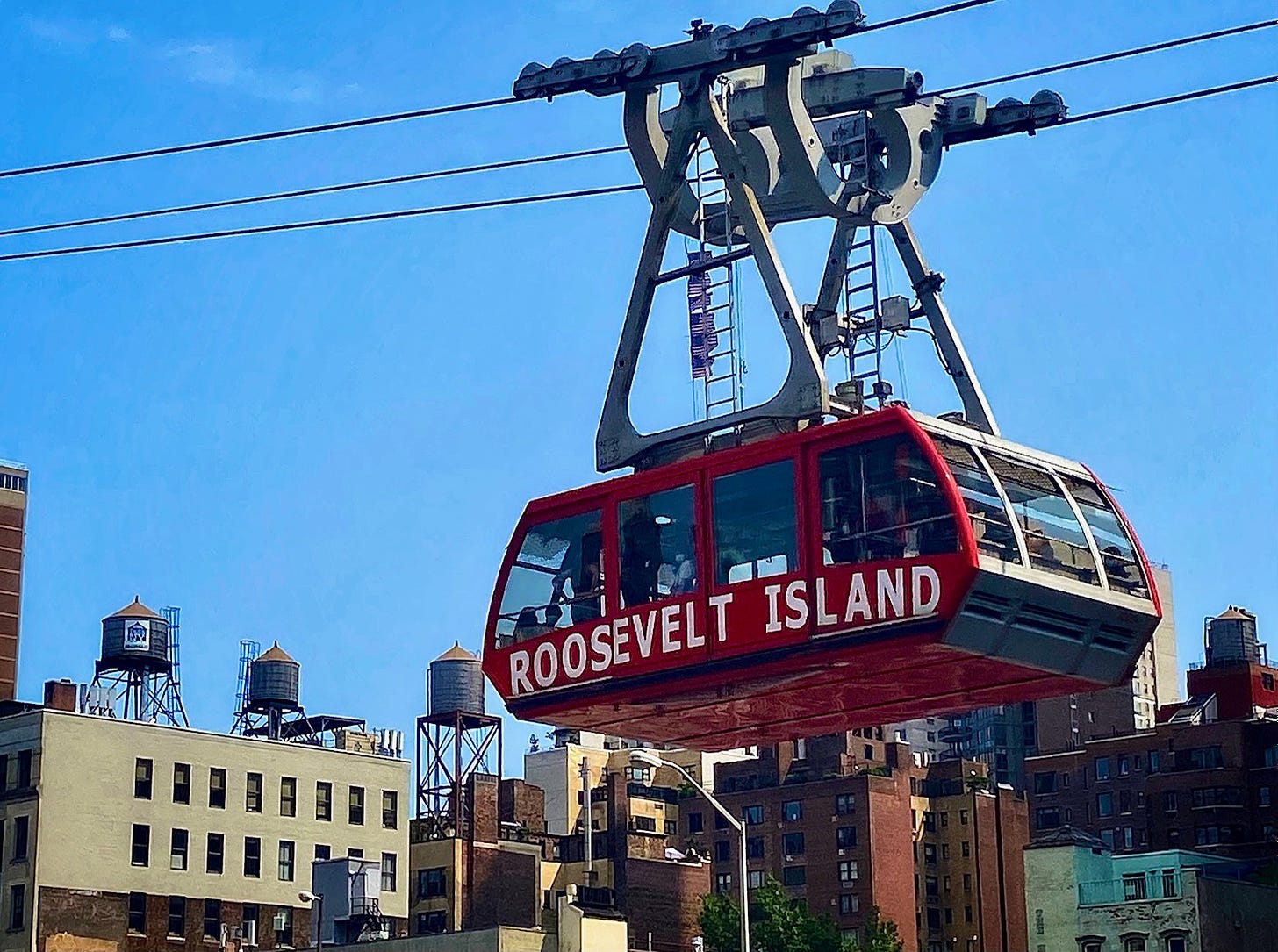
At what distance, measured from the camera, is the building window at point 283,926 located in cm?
10494

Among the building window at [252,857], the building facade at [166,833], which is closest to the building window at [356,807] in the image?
the building facade at [166,833]

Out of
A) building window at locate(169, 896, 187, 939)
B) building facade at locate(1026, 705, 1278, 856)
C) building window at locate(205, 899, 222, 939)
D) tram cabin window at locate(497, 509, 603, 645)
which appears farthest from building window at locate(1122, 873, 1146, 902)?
tram cabin window at locate(497, 509, 603, 645)

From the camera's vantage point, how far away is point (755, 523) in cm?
3703

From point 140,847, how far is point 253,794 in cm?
617

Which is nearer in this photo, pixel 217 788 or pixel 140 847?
pixel 140 847

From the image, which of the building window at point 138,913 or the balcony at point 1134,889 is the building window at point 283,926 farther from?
the balcony at point 1134,889

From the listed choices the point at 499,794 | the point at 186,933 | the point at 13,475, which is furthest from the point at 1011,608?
the point at 13,475

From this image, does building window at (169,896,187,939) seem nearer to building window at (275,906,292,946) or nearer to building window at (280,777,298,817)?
building window at (275,906,292,946)

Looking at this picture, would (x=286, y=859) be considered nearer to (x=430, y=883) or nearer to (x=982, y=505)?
(x=430, y=883)

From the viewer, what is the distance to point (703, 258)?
136 feet

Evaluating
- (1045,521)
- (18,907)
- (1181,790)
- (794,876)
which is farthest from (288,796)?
(1045,521)

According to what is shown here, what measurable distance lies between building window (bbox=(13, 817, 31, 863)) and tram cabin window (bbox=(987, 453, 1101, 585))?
69898 millimetres

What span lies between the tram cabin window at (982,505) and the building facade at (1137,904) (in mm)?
62967

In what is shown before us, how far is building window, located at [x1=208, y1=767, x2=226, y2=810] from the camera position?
346 ft
